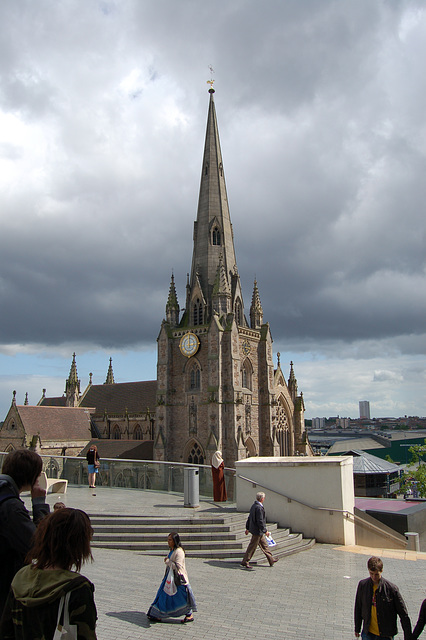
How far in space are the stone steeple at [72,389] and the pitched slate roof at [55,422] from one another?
7.66m

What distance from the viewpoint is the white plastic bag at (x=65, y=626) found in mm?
3109

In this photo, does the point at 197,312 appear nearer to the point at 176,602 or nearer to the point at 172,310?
the point at 172,310

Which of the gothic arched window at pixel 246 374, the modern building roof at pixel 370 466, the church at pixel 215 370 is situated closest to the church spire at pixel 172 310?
the church at pixel 215 370

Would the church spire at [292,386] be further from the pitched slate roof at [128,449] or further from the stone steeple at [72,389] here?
the stone steeple at [72,389]

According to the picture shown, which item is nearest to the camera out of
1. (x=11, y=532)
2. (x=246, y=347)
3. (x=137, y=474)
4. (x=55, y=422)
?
(x=11, y=532)

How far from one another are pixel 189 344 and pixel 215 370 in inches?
159

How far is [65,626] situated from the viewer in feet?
10.2

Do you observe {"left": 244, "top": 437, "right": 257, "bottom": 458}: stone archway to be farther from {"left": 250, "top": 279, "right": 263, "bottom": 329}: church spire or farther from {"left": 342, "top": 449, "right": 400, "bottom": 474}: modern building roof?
{"left": 250, "top": 279, "right": 263, "bottom": 329}: church spire

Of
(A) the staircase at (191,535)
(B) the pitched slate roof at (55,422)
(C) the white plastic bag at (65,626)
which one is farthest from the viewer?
(B) the pitched slate roof at (55,422)

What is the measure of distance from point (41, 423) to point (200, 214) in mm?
26199

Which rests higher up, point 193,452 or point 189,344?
point 189,344

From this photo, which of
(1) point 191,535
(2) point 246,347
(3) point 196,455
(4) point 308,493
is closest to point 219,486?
(4) point 308,493

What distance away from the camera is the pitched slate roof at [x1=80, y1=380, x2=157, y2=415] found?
Result: 55.7 m

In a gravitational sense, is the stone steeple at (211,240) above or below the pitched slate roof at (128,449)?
above
